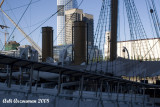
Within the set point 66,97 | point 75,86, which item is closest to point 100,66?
point 75,86

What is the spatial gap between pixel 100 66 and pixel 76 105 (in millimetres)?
12738

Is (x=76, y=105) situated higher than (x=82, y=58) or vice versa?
(x=82, y=58)

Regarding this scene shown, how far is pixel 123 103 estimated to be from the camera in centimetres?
1041

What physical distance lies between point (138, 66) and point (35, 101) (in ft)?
40.3

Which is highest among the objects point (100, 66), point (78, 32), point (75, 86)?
point (78, 32)

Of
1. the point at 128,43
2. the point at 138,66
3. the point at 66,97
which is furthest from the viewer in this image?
the point at 128,43

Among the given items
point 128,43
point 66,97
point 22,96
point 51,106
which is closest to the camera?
point 22,96

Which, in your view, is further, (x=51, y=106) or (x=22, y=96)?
(x=51, y=106)

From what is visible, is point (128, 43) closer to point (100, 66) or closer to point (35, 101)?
point (100, 66)

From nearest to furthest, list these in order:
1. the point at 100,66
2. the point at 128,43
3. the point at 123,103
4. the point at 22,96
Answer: the point at 22,96 → the point at 123,103 → the point at 100,66 → the point at 128,43

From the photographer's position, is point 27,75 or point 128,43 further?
point 128,43

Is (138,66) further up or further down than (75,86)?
further up

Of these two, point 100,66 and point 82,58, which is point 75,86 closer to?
point 100,66

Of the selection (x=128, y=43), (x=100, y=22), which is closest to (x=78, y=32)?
(x=100, y=22)
